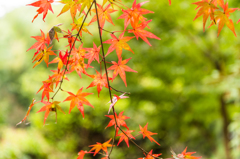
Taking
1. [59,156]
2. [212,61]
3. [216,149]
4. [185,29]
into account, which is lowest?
[216,149]

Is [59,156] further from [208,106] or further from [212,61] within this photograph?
[212,61]

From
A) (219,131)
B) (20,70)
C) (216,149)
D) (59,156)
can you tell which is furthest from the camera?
(20,70)

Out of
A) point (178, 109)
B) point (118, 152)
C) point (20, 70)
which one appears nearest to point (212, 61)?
point (178, 109)

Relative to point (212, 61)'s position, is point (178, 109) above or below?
below

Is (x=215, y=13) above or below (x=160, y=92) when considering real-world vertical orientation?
above

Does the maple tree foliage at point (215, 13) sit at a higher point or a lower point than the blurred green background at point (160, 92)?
higher

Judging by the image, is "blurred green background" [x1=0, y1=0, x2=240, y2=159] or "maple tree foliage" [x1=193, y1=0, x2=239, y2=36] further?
"blurred green background" [x1=0, y1=0, x2=240, y2=159]

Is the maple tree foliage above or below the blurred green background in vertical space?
above

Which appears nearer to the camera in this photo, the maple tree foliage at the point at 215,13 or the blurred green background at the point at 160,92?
the maple tree foliage at the point at 215,13

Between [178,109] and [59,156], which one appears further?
[178,109]

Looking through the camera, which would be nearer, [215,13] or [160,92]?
[215,13]

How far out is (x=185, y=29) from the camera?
309 cm

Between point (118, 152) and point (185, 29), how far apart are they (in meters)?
2.18

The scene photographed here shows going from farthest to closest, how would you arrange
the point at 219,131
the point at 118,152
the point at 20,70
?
the point at 20,70, the point at 219,131, the point at 118,152
